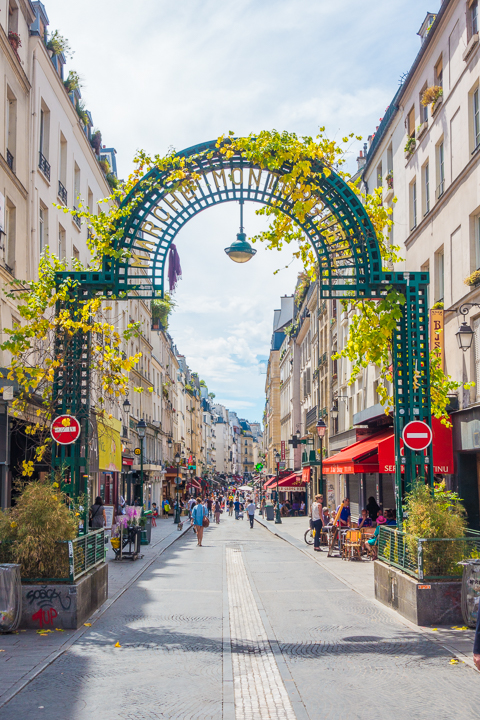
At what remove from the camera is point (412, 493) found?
433 inches

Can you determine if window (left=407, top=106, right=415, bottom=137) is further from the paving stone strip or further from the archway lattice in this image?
the paving stone strip

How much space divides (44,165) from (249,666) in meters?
18.7

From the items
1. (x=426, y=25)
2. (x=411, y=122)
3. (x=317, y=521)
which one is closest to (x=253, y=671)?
(x=317, y=521)

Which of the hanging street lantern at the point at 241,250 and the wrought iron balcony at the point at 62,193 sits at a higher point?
the wrought iron balcony at the point at 62,193

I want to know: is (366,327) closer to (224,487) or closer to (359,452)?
(359,452)

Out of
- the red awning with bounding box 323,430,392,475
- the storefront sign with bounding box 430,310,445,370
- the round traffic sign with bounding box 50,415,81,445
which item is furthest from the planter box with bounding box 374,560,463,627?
the red awning with bounding box 323,430,392,475

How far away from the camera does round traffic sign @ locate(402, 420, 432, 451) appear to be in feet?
37.3

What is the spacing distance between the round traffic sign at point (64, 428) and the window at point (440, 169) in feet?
42.5

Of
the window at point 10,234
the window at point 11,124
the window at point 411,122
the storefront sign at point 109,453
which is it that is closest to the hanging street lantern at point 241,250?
the window at point 10,234

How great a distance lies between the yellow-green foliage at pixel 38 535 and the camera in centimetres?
962

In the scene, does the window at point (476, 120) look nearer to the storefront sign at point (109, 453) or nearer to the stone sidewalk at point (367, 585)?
the stone sidewalk at point (367, 585)

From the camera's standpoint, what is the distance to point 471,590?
9289 mm

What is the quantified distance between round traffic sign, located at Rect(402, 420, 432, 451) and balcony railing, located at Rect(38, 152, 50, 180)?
51.0ft

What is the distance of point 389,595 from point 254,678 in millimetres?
4663
